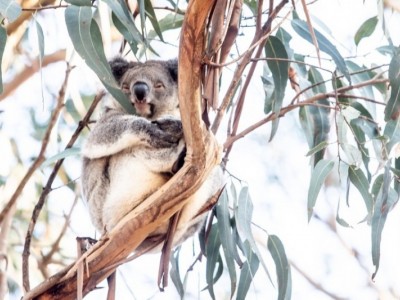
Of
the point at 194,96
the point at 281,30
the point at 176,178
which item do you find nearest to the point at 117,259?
the point at 176,178

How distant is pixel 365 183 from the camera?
2.32m

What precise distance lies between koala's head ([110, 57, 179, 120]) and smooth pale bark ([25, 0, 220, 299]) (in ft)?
1.81

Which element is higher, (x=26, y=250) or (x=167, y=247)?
(x=26, y=250)

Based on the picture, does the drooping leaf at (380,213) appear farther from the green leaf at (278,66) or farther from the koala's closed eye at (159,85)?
the koala's closed eye at (159,85)

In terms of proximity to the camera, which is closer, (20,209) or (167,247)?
(167,247)

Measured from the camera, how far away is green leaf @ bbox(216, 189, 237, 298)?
7.70 feet

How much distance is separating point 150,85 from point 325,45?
58 cm

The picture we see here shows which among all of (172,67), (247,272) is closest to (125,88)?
(172,67)

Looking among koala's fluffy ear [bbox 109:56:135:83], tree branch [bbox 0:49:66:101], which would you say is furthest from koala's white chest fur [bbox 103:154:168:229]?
tree branch [bbox 0:49:66:101]

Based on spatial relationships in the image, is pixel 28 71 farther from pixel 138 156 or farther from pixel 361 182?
pixel 361 182

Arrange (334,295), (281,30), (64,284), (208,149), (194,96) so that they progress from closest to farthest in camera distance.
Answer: (194,96)
(208,149)
(64,284)
(281,30)
(334,295)

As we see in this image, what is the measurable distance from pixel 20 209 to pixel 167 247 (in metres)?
2.61

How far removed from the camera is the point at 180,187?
1.78 metres

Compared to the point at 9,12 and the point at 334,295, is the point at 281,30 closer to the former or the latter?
the point at 9,12
